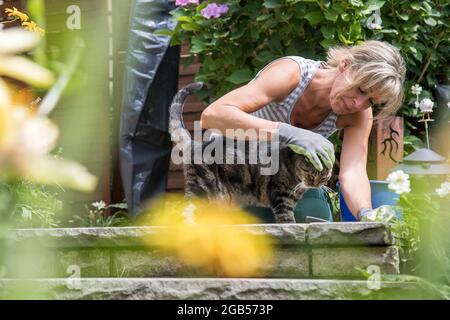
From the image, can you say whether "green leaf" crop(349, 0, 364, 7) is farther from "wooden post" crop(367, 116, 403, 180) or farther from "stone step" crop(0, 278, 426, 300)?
"stone step" crop(0, 278, 426, 300)

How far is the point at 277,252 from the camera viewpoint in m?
1.52

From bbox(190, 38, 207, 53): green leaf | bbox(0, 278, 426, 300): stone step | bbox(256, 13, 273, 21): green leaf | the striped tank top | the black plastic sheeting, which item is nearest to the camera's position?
bbox(0, 278, 426, 300): stone step

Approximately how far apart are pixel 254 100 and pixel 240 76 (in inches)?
45.0

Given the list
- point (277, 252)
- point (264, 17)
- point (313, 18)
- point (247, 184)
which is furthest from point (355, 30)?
point (277, 252)

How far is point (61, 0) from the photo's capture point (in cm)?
47

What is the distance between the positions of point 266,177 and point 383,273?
63 centimetres

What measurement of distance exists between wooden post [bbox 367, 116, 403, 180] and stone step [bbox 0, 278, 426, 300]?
1.74m

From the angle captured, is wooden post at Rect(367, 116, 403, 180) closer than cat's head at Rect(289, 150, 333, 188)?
No

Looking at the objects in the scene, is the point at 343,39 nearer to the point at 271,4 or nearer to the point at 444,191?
the point at 271,4

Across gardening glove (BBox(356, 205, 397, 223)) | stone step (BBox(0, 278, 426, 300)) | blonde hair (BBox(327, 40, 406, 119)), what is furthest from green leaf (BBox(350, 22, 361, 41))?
stone step (BBox(0, 278, 426, 300))

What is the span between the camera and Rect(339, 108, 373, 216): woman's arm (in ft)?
6.97

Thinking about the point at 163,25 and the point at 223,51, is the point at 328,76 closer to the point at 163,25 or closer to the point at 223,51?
the point at 223,51

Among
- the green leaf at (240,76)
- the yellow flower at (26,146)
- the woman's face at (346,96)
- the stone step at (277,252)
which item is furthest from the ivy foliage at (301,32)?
the yellow flower at (26,146)

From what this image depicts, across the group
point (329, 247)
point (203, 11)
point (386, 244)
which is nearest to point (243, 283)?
point (329, 247)
